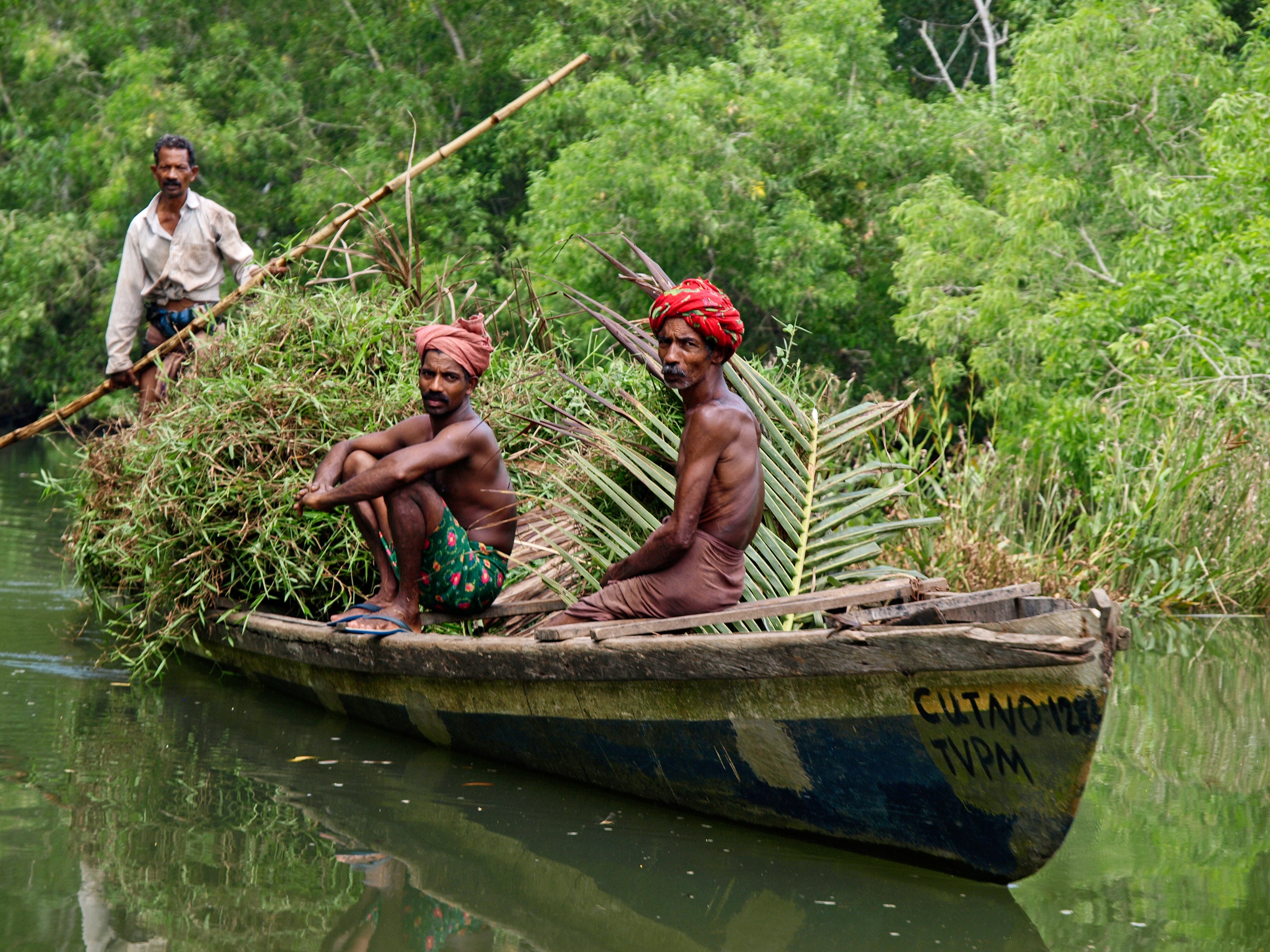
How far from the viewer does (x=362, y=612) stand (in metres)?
4.41

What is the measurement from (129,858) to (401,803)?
0.80m

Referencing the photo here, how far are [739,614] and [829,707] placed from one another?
0.42 meters

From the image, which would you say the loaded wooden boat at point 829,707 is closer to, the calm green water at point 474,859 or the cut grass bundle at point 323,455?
the calm green water at point 474,859

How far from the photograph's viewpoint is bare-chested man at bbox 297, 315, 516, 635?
430cm

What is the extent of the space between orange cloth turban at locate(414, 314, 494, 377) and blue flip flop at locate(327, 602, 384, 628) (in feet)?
2.77

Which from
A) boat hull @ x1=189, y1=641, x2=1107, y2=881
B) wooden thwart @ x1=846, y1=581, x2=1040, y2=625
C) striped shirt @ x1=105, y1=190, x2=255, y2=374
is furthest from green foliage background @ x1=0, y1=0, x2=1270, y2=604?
wooden thwart @ x1=846, y1=581, x2=1040, y2=625

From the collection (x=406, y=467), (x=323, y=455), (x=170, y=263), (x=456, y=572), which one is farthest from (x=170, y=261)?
(x=456, y=572)

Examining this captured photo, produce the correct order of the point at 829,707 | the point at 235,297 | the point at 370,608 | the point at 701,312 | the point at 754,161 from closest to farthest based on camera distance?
the point at 829,707 → the point at 701,312 → the point at 370,608 → the point at 235,297 → the point at 754,161

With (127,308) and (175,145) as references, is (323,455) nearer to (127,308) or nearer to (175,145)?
(127,308)

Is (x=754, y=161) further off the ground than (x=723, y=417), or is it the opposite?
(x=723, y=417)

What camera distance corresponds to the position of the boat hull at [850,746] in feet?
9.81

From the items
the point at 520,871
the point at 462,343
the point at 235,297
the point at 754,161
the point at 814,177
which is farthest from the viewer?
the point at 814,177

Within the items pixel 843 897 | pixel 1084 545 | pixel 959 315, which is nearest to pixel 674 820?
pixel 843 897

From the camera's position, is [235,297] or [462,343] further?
[235,297]
